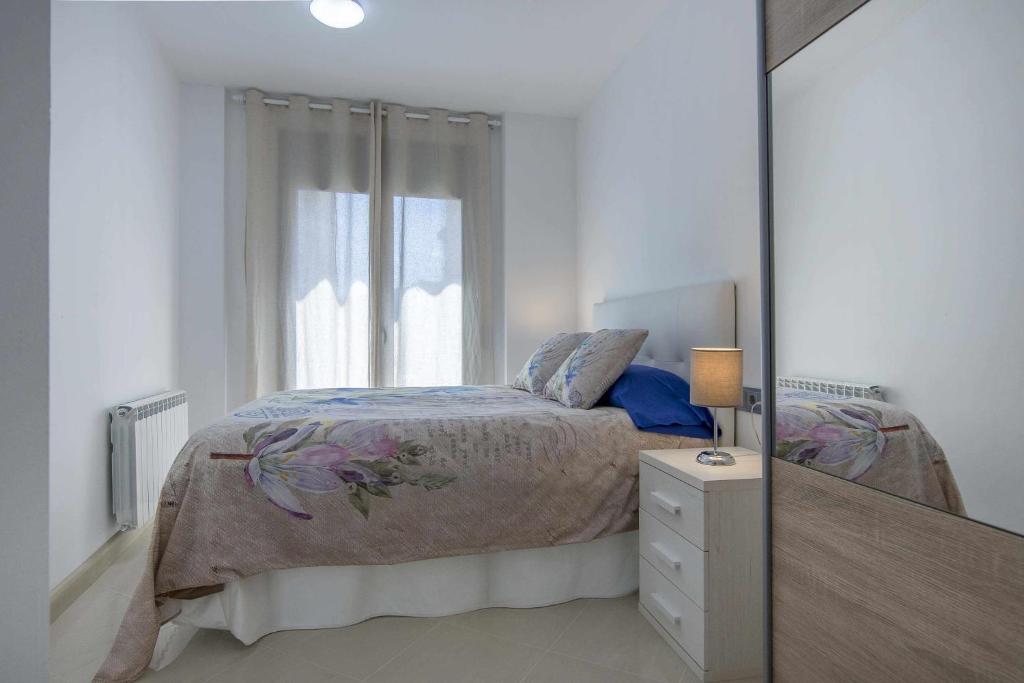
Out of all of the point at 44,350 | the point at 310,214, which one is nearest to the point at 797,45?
the point at 44,350

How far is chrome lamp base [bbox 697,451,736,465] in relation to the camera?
1669 millimetres

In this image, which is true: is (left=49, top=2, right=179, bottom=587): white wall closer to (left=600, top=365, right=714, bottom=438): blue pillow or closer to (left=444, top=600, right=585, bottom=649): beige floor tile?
(left=444, top=600, right=585, bottom=649): beige floor tile

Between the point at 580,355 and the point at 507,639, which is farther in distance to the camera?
the point at 580,355

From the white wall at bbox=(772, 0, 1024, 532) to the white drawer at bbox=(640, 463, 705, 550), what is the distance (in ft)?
1.90

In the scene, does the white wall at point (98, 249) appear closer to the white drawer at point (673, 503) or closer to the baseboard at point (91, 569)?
the baseboard at point (91, 569)

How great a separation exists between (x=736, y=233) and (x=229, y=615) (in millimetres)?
2292

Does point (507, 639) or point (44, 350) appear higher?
point (44, 350)

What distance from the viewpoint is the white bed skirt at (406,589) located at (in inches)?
64.6

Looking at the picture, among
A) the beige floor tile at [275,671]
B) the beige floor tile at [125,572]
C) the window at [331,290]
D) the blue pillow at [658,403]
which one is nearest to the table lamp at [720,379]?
the blue pillow at [658,403]

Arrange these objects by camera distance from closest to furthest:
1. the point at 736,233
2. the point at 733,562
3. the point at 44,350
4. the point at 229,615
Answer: the point at 44,350 → the point at 733,562 → the point at 229,615 → the point at 736,233

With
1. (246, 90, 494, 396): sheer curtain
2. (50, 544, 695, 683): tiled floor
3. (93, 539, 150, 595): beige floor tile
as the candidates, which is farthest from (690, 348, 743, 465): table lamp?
(246, 90, 494, 396): sheer curtain

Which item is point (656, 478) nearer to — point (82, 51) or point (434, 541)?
point (434, 541)

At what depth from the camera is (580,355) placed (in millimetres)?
2422

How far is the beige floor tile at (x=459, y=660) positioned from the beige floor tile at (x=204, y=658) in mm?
461
